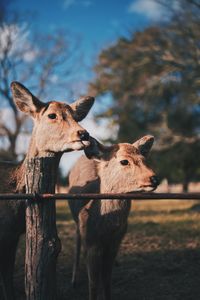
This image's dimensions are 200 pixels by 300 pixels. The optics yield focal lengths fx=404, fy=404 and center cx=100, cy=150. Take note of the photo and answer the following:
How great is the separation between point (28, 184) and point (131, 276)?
291cm

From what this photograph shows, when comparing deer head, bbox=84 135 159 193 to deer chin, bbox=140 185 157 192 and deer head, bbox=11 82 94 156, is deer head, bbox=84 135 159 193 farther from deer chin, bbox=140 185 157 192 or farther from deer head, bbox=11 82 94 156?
deer head, bbox=11 82 94 156

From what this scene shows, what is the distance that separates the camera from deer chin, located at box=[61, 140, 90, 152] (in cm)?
399

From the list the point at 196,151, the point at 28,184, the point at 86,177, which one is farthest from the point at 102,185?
the point at 196,151

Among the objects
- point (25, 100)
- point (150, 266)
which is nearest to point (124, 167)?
point (25, 100)

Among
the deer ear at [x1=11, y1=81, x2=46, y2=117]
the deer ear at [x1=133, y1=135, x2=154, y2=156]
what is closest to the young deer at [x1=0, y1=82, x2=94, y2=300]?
the deer ear at [x1=11, y1=81, x2=46, y2=117]

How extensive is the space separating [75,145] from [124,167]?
0.74 metres

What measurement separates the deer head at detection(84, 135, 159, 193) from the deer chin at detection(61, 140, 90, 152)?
460 millimetres

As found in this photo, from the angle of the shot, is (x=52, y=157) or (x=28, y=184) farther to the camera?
(x=52, y=157)

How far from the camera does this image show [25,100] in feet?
14.8

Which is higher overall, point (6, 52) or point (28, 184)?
point (6, 52)

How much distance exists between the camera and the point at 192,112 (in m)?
21.6

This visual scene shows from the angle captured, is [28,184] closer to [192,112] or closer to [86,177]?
[86,177]

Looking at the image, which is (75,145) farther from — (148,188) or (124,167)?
(148,188)

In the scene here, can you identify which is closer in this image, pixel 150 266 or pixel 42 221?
pixel 42 221
